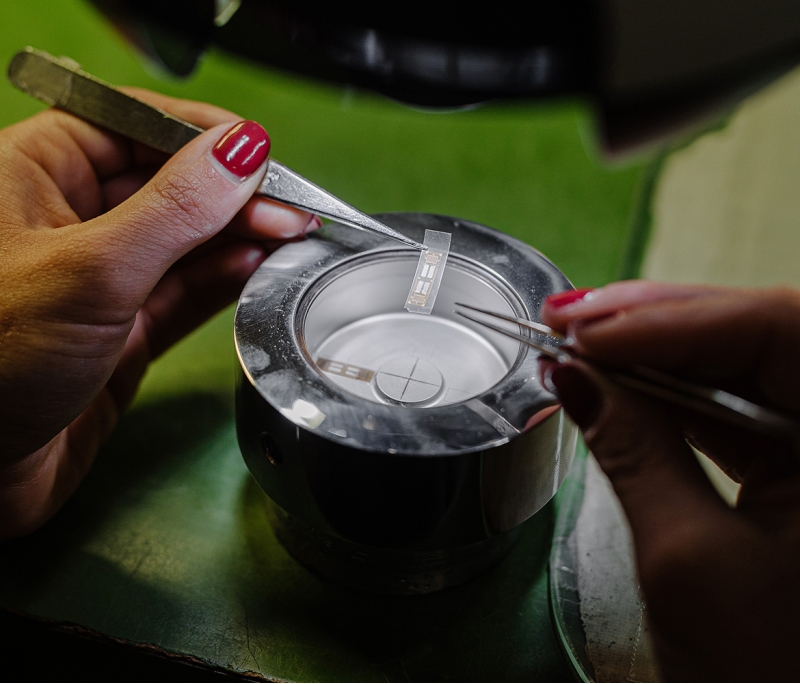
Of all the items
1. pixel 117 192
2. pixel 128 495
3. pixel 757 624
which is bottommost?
pixel 128 495

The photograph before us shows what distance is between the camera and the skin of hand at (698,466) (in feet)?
1.92

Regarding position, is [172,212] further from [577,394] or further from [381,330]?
[577,394]

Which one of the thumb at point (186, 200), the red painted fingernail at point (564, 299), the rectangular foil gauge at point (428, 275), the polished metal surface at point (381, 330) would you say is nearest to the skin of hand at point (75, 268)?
the thumb at point (186, 200)

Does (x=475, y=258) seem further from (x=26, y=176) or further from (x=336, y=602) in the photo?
(x=26, y=176)

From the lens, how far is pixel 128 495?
40.9 inches

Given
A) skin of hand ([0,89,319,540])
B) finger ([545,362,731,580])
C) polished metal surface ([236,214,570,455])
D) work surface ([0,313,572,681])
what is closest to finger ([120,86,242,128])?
skin of hand ([0,89,319,540])

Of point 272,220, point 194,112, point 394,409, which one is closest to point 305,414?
point 394,409

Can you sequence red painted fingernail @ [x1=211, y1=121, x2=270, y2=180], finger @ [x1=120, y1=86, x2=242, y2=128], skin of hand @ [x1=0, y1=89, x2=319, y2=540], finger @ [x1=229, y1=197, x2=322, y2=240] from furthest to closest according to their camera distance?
finger @ [x1=120, y1=86, x2=242, y2=128] < finger @ [x1=229, y1=197, x2=322, y2=240] < red painted fingernail @ [x1=211, y1=121, x2=270, y2=180] < skin of hand @ [x1=0, y1=89, x2=319, y2=540]

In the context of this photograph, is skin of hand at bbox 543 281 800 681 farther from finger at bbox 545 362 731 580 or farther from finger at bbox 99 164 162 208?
finger at bbox 99 164 162 208

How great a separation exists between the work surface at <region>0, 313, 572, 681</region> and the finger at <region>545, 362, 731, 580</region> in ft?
1.12

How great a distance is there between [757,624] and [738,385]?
0.90ft

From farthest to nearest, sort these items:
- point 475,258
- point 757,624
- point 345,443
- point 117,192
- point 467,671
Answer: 1. point 117,192
2. point 475,258
3. point 467,671
4. point 345,443
5. point 757,624

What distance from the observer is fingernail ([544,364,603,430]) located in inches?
28.0

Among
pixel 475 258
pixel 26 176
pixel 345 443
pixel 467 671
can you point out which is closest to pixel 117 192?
pixel 26 176
